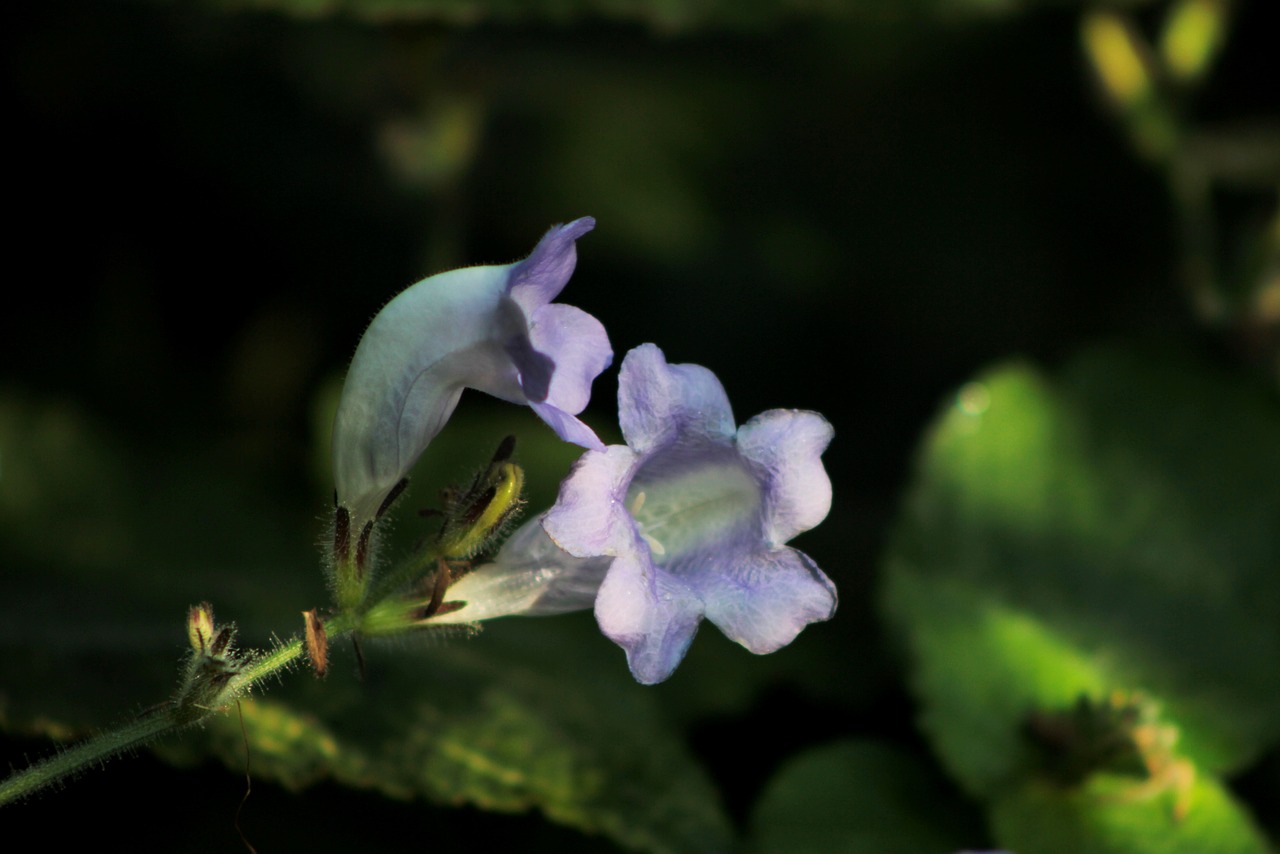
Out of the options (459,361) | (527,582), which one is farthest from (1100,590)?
(459,361)

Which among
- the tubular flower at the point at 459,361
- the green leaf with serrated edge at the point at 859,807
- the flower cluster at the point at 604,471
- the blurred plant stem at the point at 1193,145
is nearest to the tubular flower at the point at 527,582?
the flower cluster at the point at 604,471

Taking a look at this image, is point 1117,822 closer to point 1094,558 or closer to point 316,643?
point 1094,558

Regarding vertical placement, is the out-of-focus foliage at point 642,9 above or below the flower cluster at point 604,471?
above

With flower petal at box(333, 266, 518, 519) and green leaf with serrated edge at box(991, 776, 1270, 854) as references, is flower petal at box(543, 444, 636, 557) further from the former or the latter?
green leaf with serrated edge at box(991, 776, 1270, 854)

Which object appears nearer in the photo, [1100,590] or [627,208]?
[1100,590]

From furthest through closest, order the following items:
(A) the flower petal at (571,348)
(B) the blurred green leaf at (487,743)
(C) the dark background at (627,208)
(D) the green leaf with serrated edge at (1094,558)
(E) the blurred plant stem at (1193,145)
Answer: (C) the dark background at (627,208) < (E) the blurred plant stem at (1193,145) < (D) the green leaf with serrated edge at (1094,558) < (B) the blurred green leaf at (487,743) < (A) the flower petal at (571,348)

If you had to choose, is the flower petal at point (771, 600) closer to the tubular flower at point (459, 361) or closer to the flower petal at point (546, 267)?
the tubular flower at point (459, 361)

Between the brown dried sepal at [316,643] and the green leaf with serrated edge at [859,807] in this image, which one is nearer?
the brown dried sepal at [316,643]

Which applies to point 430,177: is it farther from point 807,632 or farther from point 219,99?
point 807,632
